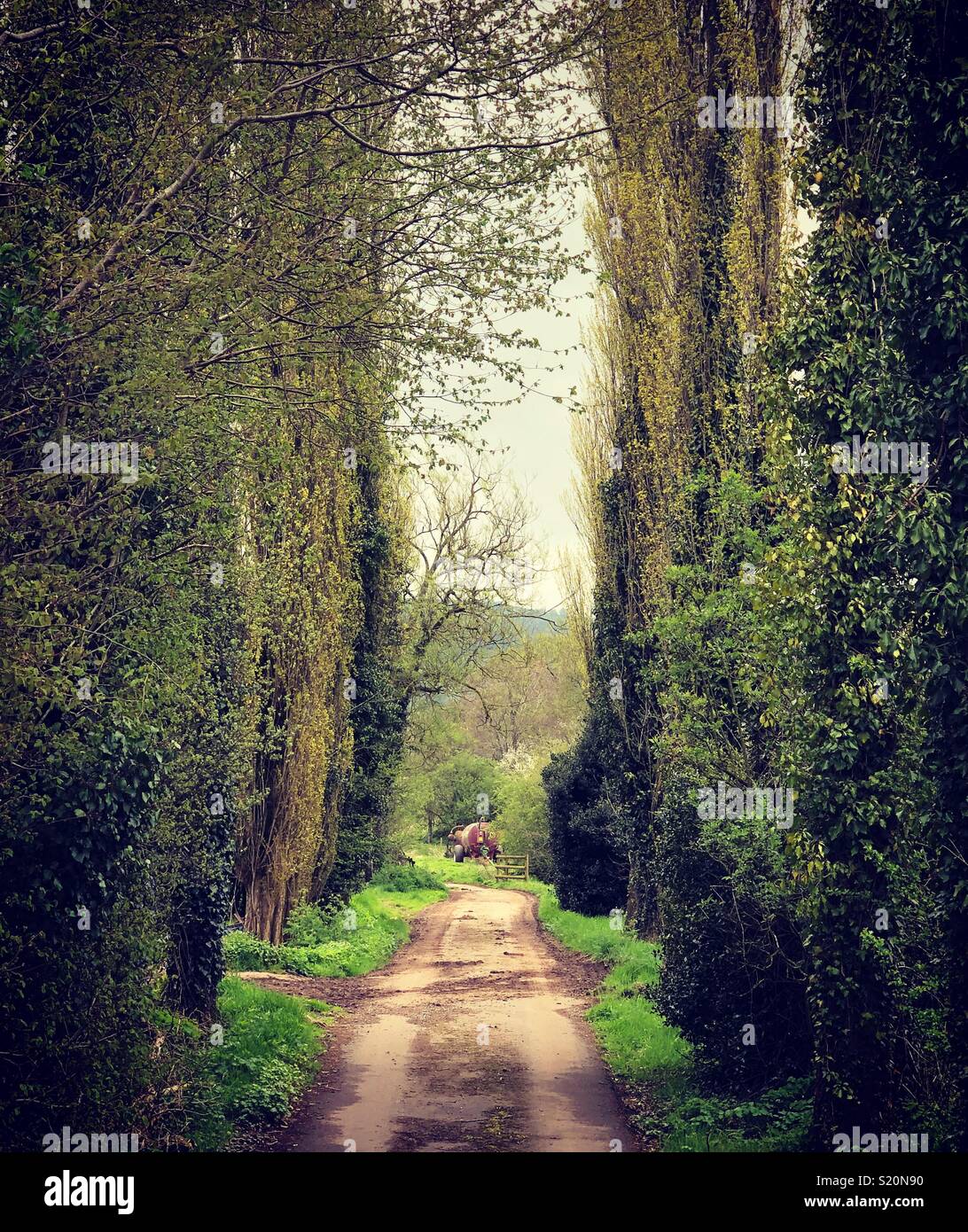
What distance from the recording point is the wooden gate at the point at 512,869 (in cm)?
4522

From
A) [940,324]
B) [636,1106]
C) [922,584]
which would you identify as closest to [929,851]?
[922,584]

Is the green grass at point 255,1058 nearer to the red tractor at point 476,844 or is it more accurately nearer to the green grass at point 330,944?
the green grass at point 330,944

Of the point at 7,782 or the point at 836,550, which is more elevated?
the point at 836,550

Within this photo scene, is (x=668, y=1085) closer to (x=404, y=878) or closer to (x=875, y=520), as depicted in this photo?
(x=875, y=520)

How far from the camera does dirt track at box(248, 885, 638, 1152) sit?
922 centimetres

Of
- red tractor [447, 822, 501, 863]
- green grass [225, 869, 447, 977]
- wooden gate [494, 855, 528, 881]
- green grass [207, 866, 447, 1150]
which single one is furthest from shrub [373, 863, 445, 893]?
red tractor [447, 822, 501, 863]

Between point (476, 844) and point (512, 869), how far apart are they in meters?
5.65

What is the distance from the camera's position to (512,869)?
150 ft

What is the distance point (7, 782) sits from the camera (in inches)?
274

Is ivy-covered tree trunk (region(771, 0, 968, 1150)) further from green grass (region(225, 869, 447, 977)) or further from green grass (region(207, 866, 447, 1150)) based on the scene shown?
green grass (region(225, 869, 447, 977))

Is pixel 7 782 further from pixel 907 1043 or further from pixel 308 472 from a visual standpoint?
pixel 308 472

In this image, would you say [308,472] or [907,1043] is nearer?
[907,1043]

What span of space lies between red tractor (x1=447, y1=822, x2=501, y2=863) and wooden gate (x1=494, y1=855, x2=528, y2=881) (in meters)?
4.13
